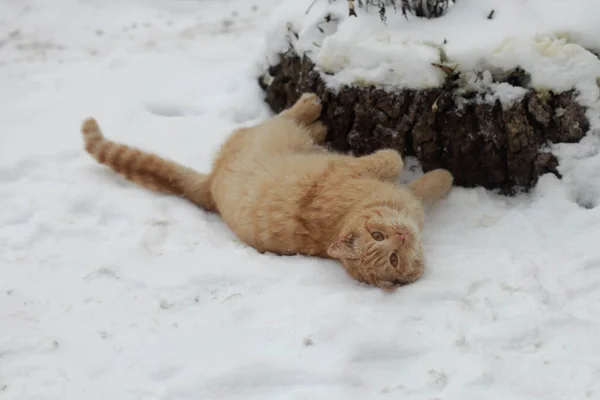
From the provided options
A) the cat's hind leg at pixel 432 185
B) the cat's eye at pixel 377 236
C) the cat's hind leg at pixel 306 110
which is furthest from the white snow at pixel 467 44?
the cat's eye at pixel 377 236

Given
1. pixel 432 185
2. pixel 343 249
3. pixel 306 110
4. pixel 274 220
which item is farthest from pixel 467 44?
pixel 274 220

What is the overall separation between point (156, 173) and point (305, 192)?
1307 mm

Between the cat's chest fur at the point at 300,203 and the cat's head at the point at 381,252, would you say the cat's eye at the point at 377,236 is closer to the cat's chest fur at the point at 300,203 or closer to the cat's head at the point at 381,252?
the cat's head at the point at 381,252

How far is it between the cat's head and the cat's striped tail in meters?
1.38

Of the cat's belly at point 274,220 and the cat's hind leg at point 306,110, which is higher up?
the cat's hind leg at point 306,110

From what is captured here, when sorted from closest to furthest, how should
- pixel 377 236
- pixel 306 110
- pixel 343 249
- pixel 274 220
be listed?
pixel 343 249 < pixel 377 236 < pixel 274 220 < pixel 306 110

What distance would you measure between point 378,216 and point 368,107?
1015mm

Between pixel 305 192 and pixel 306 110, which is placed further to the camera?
pixel 306 110

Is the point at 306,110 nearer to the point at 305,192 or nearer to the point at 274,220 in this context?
the point at 305,192

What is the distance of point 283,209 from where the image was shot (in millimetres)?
3855

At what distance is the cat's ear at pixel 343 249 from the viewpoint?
3461 millimetres

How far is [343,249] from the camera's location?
11.3ft

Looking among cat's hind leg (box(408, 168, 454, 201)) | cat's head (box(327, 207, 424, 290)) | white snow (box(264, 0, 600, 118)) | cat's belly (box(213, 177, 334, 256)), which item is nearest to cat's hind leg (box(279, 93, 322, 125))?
white snow (box(264, 0, 600, 118))

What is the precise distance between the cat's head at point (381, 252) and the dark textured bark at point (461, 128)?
88cm
